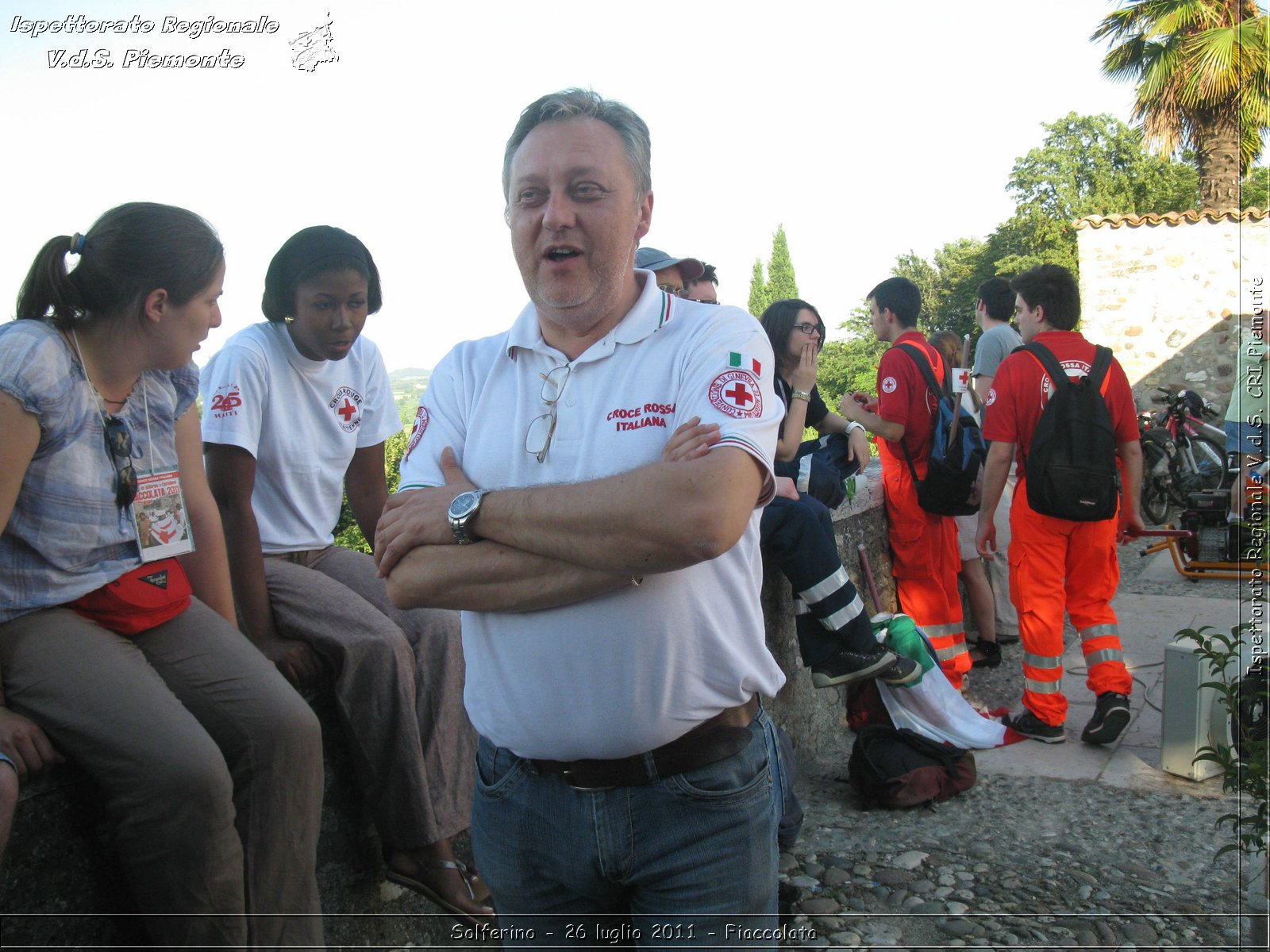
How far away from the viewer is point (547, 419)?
1823 millimetres

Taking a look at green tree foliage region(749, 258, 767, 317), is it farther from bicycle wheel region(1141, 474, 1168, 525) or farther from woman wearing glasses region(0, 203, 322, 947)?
woman wearing glasses region(0, 203, 322, 947)

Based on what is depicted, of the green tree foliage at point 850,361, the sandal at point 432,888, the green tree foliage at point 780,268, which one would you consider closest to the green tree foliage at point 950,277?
the green tree foliage at point 850,361

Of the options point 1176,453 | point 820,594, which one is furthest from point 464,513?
point 1176,453

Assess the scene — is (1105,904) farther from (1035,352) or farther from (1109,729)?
(1035,352)

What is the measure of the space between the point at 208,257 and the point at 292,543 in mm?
981

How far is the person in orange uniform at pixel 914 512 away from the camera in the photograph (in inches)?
219

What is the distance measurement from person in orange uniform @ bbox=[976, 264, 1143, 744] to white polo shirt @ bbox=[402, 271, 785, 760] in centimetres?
365

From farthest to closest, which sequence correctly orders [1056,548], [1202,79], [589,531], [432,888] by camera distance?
[1202,79], [1056,548], [432,888], [589,531]

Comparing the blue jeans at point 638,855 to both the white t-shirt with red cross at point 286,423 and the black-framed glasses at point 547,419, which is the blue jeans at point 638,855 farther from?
the white t-shirt with red cross at point 286,423

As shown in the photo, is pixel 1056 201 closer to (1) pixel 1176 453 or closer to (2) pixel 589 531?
(1) pixel 1176 453

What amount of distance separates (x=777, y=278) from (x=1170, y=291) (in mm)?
38497

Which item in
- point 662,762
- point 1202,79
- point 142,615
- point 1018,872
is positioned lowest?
point 1018,872

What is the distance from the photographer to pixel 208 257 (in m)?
2.53

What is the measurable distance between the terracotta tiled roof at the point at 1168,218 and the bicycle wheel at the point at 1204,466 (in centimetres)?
535
